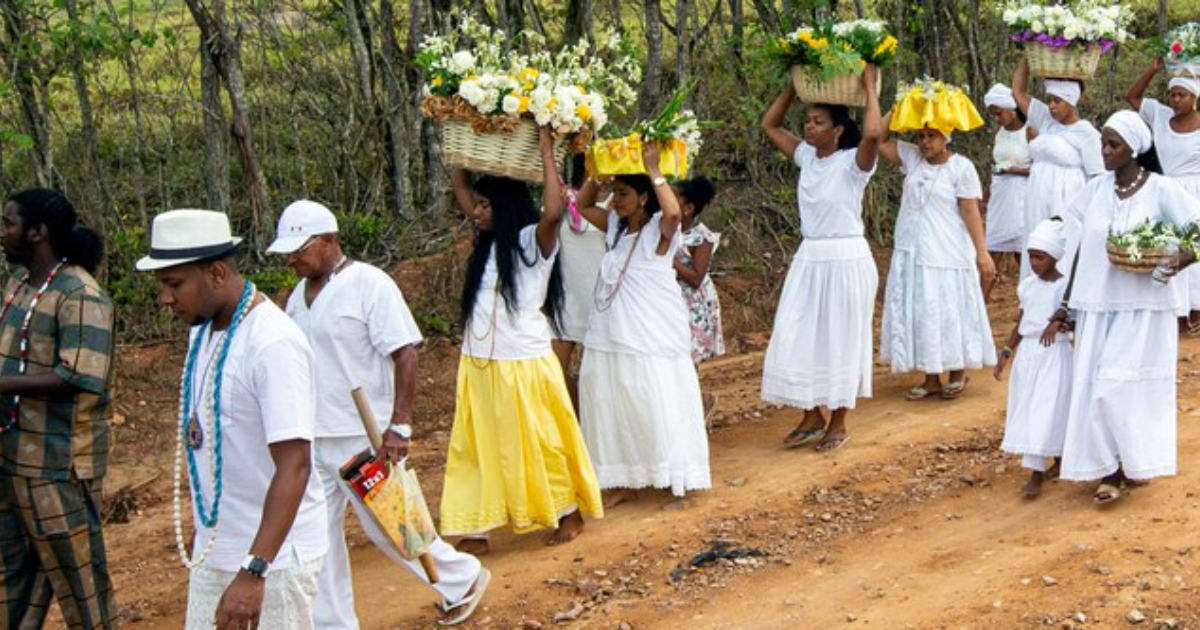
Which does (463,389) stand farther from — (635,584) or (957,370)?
(957,370)

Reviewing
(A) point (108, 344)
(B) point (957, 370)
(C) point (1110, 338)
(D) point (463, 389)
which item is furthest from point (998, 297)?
(A) point (108, 344)

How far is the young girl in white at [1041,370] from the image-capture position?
26.0ft

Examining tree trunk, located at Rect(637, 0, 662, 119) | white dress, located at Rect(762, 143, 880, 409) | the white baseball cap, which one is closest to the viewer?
the white baseball cap

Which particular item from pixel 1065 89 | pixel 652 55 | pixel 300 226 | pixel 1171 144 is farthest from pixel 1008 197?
pixel 300 226

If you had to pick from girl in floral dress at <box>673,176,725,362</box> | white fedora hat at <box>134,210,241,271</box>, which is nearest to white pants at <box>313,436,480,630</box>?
white fedora hat at <box>134,210,241,271</box>

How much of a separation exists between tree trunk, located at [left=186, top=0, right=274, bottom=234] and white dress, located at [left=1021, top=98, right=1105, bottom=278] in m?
5.70

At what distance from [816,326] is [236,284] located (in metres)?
5.01

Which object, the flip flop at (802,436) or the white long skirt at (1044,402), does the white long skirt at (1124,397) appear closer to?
the white long skirt at (1044,402)

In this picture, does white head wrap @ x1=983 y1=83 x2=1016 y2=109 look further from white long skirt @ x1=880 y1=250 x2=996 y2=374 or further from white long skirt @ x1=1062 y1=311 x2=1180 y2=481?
white long skirt @ x1=1062 y1=311 x2=1180 y2=481

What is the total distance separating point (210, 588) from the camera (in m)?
4.93

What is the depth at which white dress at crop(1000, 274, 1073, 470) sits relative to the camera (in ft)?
26.0

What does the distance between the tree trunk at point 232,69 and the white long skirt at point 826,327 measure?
4478 mm

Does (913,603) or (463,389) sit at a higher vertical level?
(463,389)

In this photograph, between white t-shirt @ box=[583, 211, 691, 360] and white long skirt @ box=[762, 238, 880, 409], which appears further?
white long skirt @ box=[762, 238, 880, 409]
